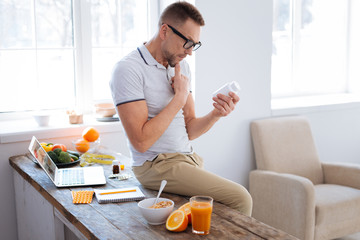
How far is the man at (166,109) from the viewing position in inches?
76.3

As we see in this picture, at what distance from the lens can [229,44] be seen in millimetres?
3064

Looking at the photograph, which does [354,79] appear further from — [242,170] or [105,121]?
[105,121]

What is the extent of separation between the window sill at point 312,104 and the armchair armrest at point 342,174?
0.43 m

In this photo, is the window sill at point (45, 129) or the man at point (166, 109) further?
the window sill at point (45, 129)

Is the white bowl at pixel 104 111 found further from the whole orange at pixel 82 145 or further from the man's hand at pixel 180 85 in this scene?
the man's hand at pixel 180 85

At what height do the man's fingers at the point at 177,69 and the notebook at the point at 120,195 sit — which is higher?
the man's fingers at the point at 177,69

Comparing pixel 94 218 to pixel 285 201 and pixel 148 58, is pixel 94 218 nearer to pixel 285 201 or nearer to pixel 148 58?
pixel 148 58

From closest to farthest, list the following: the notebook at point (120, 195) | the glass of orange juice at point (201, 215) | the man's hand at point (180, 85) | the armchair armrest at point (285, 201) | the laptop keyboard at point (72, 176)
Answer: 1. the glass of orange juice at point (201, 215)
2. the notebook at point (120, 195)
3. the man's hand at point (180, 85)
4. the laptop keyboard at point (72, 176)
5. the armchair armrest at point (285, 201)

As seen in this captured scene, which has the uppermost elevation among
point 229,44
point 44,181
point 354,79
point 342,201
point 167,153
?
point 229,44

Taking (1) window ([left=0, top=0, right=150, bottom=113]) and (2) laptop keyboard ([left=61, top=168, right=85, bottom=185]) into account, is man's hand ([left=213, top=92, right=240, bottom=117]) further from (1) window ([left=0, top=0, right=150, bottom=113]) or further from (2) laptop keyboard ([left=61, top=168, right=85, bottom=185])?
(1) window ([left=0, top=0, right=150, bottom=113])

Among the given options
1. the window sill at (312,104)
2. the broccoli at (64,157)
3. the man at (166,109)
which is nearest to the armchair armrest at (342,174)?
the window sill at (312,104)

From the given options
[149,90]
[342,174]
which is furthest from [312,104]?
[149,90]

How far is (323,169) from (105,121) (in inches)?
60.8

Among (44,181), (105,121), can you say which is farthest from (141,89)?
(105,121)
